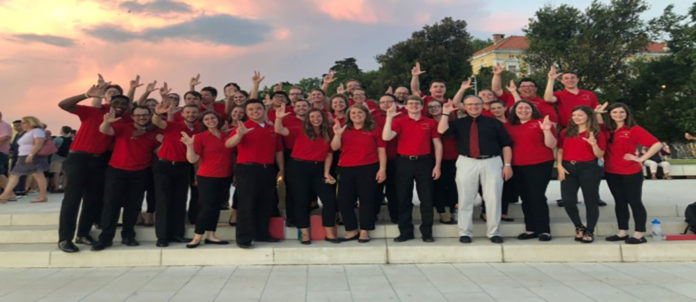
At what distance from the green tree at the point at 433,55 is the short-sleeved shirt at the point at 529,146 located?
30.0 metres

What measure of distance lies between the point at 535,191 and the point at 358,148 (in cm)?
238

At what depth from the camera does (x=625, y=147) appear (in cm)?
524

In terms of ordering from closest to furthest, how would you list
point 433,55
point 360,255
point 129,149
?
point 360,255 → point 129,149 → point 433,55

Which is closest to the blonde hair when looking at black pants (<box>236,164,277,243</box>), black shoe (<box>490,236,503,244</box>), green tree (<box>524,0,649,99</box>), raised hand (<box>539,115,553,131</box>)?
black pants (<box>236,164,277,243</box>)

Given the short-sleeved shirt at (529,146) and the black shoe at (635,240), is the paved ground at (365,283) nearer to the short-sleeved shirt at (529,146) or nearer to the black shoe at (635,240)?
the black shoe at (635,240)

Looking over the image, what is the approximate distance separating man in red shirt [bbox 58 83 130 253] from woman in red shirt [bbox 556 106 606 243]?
5.76m

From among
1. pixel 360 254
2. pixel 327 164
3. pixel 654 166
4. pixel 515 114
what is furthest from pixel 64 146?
pixel 654 166

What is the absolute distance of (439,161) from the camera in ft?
17.8

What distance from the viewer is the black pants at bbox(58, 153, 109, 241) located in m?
5.06

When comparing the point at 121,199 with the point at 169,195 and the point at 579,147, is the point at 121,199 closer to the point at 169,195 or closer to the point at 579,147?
the point at 169,195

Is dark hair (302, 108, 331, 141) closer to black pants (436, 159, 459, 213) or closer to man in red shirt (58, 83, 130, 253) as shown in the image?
black pants (436, 159, 459, 213)

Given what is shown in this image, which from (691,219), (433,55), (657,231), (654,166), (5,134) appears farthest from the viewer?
(433,55)

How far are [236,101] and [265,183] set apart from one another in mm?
1826

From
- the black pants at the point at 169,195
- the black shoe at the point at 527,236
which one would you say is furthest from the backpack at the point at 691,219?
the black pants at the point at 169,195
